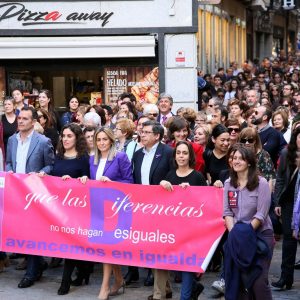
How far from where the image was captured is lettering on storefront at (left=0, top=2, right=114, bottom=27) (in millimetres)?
18125

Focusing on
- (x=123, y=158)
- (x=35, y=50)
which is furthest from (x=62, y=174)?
(x=35, y=50)

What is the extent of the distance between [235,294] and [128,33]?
38.3 ft

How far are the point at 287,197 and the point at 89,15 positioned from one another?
10.6 metres

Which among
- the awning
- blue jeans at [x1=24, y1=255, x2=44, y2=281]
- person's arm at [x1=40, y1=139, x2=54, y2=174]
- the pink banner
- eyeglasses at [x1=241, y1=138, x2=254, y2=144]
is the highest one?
the awning

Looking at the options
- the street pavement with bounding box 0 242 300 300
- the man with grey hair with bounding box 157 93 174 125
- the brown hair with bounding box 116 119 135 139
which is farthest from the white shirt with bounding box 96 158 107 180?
the man with grey hair with bounding box 157 93 174 125

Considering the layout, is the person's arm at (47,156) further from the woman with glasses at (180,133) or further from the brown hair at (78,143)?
the woman with glasses at (180,133)

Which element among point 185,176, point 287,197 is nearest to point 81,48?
point 185,176

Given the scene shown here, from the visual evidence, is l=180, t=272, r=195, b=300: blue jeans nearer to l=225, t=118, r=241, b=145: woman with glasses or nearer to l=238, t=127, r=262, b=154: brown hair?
l=238, t=127, r=262, b=154: brown hair

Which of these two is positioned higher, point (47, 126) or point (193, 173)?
point (47, 126)

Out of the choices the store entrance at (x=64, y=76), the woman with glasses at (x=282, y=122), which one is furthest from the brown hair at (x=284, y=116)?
the store entrance at (x=64, y=76)

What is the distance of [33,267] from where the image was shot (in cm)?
902

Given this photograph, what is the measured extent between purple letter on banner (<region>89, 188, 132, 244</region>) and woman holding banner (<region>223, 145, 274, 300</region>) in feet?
4.26

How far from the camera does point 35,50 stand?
18.0 m

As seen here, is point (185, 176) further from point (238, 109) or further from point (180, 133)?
point (238, 109)
